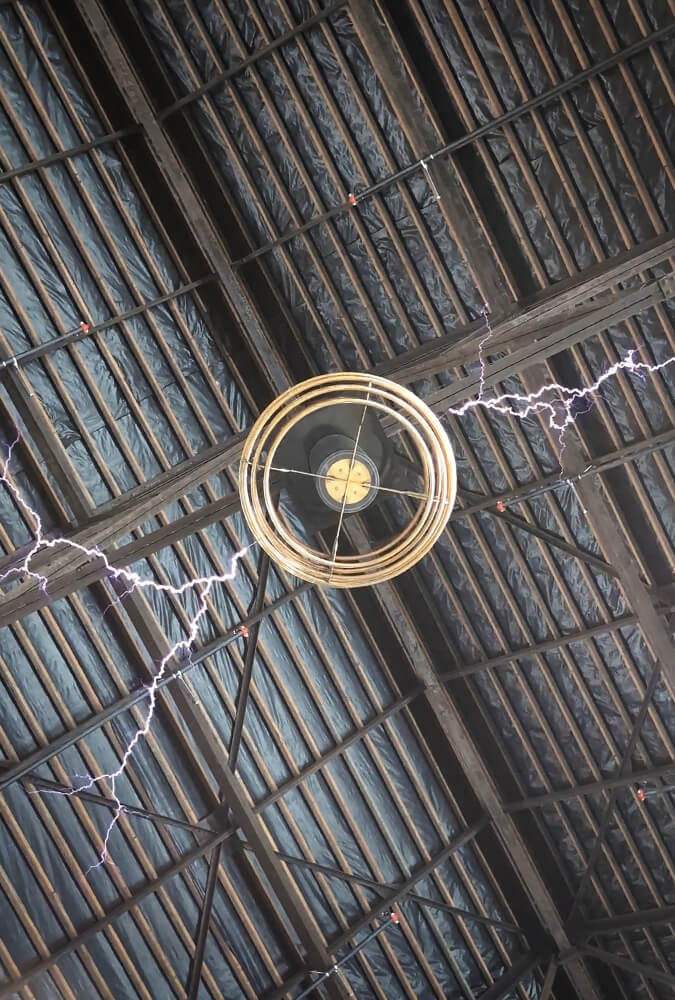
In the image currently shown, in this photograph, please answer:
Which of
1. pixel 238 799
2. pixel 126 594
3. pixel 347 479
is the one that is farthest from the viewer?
pixel 238 799

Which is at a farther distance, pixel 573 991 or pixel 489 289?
pixel 573 991

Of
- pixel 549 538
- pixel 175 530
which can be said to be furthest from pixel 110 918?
pixel 549 538

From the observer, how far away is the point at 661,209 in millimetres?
7793

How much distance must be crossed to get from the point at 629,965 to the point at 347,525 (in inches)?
175

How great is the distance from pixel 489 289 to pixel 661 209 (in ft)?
4.61

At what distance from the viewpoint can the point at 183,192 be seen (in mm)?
8258

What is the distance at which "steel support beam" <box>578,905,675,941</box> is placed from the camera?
9047 mm

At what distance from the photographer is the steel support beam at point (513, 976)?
9.20m

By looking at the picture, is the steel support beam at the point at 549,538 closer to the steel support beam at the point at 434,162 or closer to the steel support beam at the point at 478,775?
the steel support beam at the point at 478,775

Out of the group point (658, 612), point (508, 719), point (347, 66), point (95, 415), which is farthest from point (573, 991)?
point (347, 66)

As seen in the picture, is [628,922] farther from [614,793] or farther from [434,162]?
[434,162]

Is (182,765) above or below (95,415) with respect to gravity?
below

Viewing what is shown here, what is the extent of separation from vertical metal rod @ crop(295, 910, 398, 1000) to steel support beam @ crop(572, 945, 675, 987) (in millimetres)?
1650

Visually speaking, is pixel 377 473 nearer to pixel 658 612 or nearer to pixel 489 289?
pixel 489 289
